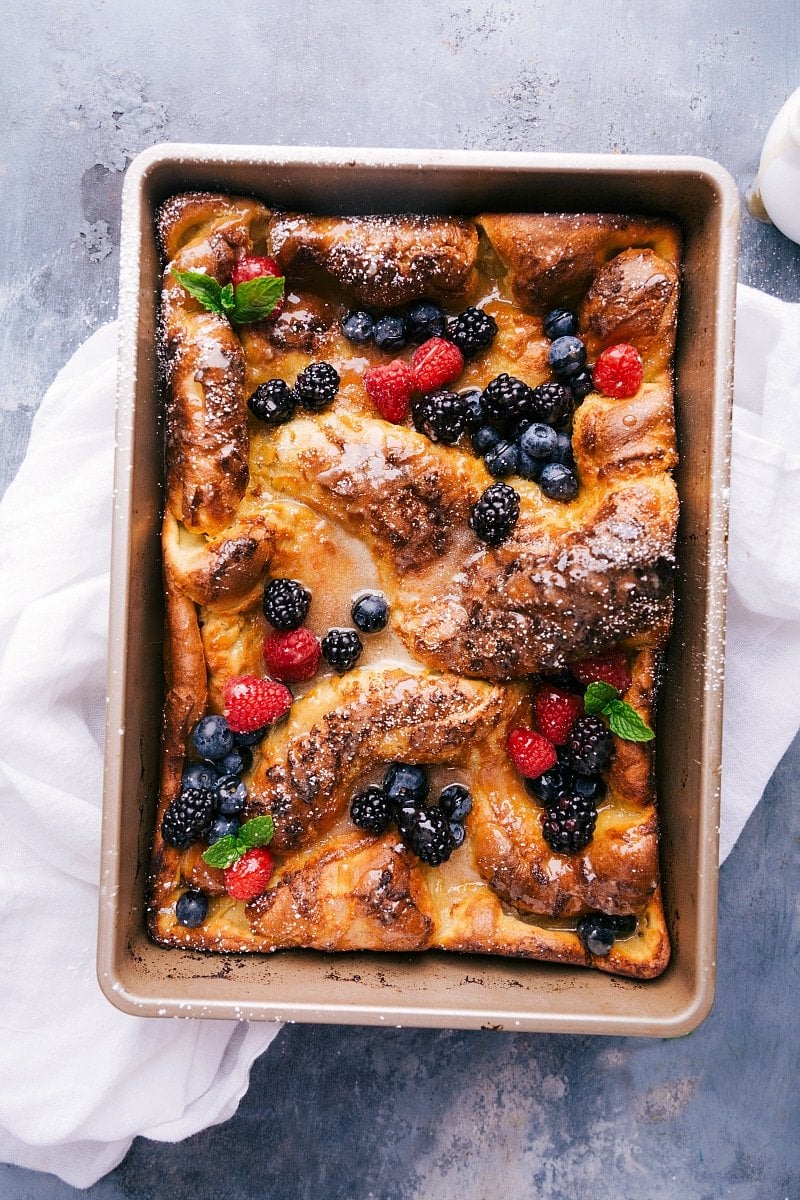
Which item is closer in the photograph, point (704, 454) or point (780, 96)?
point (704, 454)

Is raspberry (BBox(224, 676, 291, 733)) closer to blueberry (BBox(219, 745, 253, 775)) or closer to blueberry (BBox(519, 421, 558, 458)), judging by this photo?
blueberry (BBox(219, 745, 253, 775))

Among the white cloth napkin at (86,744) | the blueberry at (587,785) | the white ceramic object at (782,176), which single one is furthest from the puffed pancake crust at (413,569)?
the white ceramic object at (782,176)

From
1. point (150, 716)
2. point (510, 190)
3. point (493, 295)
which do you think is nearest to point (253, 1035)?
point (150, 716)

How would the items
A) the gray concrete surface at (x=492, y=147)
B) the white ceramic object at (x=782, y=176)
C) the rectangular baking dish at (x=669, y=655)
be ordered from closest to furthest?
the rectangular baking dish at (x=669, y=655), the white ceramic object at (x=782, y=176), the gray concrete surface at (x=492, y=147)

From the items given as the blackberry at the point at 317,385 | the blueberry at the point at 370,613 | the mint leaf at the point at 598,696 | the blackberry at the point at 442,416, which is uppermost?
the blackberry at the point at 317,385

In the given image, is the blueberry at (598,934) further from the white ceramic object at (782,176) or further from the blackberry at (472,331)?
the white ceramic object at (782,176)

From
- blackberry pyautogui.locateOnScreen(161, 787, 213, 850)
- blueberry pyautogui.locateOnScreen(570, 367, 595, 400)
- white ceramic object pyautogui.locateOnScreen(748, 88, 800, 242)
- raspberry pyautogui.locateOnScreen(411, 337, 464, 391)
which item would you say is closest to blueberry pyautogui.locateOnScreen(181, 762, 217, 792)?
blackberry pyautogui.locateOnScreen(161, 787, 213, 850)

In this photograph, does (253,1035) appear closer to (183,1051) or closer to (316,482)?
(183,1051)
